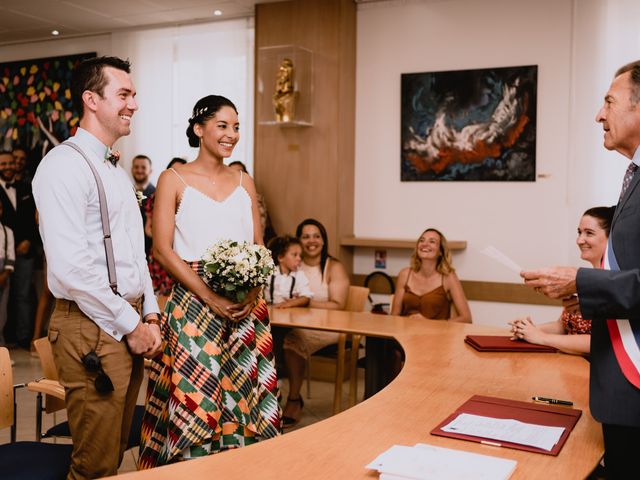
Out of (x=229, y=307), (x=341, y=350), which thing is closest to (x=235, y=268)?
(x=229, y=307)

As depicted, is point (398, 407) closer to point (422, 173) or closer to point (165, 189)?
point (165, 189)

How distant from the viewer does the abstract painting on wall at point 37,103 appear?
824cm

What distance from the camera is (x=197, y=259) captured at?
2.96 meters

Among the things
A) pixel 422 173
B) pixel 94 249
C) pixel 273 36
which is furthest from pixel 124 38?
pixel 94 249

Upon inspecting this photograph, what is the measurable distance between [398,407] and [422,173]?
14.8 ft

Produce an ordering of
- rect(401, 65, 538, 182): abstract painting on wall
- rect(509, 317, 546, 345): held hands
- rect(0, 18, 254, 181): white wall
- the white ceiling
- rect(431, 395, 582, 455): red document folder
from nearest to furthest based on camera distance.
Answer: rect(431, 395, 582, 455): red document folder
rect(509, 317, 546, 345): held hands
rect(401, 65, 538, 182): abstract painting on wall
the white ceiling
rect(0, 18, 254, 181): white wall

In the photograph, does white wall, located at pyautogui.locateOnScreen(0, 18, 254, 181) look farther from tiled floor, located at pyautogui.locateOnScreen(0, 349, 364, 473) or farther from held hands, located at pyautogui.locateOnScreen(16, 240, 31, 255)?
tiled floor, located at pyautogui.locateOnScreen(0, 349, 364, 473)

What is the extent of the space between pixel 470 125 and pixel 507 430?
4.67 m

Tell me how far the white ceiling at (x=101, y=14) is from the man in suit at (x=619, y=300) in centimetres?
544

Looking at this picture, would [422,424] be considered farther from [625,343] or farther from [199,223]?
[199,223]

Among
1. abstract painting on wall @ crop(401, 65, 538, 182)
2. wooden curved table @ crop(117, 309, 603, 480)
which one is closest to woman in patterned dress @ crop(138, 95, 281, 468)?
wooden curved table @ crop(117, 309, 603, 480)

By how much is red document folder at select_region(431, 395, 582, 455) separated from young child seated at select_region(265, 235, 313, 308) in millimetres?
2914

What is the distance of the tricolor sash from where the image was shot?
5.95 ft

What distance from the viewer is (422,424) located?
6.98 feet
